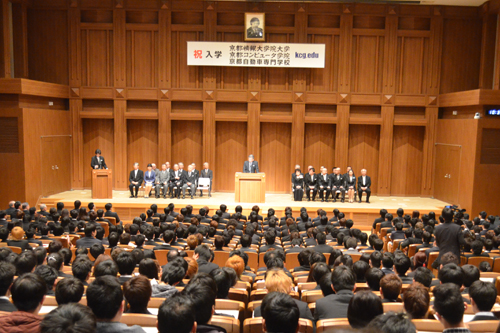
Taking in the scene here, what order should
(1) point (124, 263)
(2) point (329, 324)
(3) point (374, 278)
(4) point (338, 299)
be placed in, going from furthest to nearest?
(1) point (124, 263) → (3) point (374, 278) → (4) point (338, 299) → (2) point (329, 324)

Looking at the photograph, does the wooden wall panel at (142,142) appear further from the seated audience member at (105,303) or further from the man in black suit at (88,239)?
the seated audience member at (105,303)

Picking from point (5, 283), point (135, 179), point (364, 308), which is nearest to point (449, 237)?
point (364, 308)

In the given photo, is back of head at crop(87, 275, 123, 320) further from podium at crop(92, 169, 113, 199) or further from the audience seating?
podium at crop(92, 169, 113, 199)

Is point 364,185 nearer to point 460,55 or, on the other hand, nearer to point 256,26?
point 460,55

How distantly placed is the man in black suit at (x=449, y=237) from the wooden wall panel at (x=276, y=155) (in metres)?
9.39

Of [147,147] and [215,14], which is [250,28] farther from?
[147,147]

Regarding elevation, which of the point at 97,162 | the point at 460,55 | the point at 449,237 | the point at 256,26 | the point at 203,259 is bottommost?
the point at 203,259

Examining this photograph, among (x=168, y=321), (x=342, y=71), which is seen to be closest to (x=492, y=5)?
(x=342, y=71)

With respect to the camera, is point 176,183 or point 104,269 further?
point 176,183

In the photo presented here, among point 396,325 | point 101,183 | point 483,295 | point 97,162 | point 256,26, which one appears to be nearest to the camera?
point 396,325

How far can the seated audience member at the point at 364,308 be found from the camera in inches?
107

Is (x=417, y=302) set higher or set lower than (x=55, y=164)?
lower

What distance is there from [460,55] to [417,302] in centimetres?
1451

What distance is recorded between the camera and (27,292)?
2.90 metres
